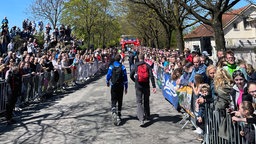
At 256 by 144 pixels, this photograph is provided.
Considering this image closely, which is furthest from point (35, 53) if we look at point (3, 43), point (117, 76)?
point (117, 76)

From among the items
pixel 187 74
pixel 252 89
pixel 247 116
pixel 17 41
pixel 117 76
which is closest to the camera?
pixel 247 116

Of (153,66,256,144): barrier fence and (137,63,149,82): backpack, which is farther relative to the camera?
(137,63,149,82): backpack

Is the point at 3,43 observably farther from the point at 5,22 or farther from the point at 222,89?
the point at 222,89

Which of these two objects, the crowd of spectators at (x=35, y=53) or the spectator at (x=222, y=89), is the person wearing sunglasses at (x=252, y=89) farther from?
the crowd of spectators at (x=35, y=53)

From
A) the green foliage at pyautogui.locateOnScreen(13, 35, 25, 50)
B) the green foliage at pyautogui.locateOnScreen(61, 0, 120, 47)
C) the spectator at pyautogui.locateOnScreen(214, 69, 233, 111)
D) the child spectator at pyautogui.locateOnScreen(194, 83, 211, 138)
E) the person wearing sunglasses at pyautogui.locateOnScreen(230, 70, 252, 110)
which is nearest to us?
the person wearing sunglasses at pyautogui.locateOnScreen(230, 70, 252, 110)

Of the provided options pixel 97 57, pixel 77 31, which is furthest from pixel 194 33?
pixel 97 57

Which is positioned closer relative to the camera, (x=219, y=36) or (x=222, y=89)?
(x=222, y=89)

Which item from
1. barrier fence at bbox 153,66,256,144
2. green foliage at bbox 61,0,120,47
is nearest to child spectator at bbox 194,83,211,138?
barrier fence at bbox 153,66,256,144

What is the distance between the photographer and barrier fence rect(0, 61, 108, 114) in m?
9.20

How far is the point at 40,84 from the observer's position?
12328mm

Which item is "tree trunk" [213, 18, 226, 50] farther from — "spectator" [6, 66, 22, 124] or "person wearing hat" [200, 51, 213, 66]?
"spectator" [6, 66, 22, 124]

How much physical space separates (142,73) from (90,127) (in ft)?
6.81

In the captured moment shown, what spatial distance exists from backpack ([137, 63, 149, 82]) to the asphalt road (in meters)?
1.23

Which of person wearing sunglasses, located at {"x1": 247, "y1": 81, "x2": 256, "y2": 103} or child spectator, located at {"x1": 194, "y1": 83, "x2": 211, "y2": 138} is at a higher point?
person wearing sunglasses, located at {"x1": 247, "y1": 81, "x2": 256, "y2": 103}
